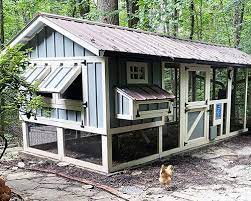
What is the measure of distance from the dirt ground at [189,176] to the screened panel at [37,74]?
5.69ft

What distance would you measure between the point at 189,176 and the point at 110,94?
2013 millimetres

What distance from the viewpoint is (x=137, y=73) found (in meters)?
5.75

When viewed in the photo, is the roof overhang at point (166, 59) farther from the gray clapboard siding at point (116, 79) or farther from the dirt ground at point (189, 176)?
the dirt ground at point (189, 176)

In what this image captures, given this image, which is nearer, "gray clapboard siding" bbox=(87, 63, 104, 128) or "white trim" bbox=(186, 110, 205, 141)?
"gray clapboard siding" bbox=(87, 63, 104, 128)

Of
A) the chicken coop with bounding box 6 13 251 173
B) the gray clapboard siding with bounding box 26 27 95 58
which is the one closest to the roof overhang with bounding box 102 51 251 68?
the chicken coop with bounding box 6 13 251 173

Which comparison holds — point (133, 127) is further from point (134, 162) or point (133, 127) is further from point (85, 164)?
point (85, 164)

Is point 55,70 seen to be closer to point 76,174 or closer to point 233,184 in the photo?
point 76,174

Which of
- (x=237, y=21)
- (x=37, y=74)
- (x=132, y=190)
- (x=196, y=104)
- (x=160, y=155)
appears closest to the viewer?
(x=132, y=190)

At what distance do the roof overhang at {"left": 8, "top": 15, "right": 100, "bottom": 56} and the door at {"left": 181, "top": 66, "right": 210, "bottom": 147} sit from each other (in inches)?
105

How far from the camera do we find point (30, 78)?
236 inches

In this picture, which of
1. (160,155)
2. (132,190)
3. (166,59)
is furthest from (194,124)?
(132,190)

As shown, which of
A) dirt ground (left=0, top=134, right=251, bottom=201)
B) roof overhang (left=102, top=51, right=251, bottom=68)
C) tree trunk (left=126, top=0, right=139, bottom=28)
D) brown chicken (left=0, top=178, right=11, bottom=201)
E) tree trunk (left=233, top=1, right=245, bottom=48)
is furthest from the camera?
tree trunk (left=233, top=1, right=245, bottom=48)

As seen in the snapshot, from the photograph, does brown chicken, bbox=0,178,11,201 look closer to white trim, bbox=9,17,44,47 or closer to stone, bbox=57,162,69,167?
stone, bbox=57,162,69,167

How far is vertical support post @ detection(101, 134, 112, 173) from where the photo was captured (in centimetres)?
527
